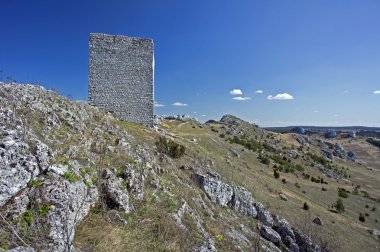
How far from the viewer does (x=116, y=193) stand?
852cm

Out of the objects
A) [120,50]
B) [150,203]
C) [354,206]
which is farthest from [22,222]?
[354,206]

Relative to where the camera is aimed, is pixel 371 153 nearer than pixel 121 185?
No

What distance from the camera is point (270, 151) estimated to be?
64.6 m

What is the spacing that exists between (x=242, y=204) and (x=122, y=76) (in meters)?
12.4

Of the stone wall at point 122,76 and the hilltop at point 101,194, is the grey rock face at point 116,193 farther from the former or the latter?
the stone wall at point 122,76

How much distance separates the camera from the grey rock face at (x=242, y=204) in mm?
18328

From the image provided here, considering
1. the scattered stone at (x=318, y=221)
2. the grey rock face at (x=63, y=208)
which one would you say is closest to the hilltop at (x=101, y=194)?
the grey rock face at (x=63, y=208)

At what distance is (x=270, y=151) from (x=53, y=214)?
6231cm

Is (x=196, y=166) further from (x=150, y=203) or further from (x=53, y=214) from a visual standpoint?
(x=53, y=214)

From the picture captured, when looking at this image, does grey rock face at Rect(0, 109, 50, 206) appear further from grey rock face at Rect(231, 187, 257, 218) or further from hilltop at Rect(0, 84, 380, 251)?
grey rock face at Rect(231, 187, 257, 218)

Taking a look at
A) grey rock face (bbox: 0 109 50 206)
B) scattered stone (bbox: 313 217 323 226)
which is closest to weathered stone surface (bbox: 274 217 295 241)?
scattered stone (bbox: 313 217 323 226)

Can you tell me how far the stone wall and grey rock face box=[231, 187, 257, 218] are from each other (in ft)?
28.3

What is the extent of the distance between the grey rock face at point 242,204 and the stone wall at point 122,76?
28.3 feet

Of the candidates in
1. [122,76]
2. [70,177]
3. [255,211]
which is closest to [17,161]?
[70,177]
